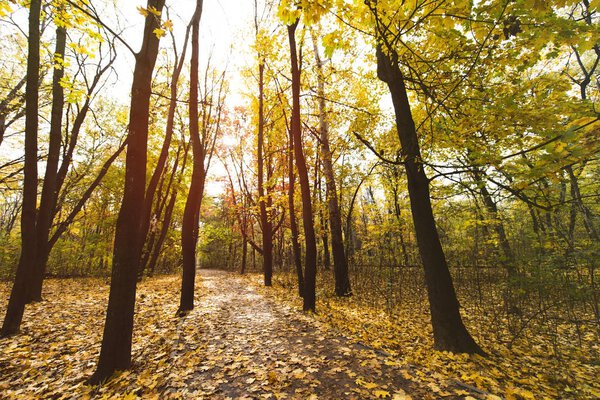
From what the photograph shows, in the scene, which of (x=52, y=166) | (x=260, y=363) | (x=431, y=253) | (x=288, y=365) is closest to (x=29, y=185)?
(x=52, y=166)

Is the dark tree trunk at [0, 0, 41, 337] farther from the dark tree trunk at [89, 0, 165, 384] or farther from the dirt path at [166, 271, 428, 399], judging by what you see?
the dirt path at [166, 271, 428, 399]

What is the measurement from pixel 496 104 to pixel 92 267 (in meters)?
21.5

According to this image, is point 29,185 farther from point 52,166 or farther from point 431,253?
point 431,253

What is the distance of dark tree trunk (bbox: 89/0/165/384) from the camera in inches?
154

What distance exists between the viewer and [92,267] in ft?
53.6

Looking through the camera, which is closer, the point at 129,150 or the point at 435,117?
the point at 129,150

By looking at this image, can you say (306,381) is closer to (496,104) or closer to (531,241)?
(496,104)

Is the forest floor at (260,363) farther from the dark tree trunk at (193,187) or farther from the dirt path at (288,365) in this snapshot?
the dark tree trunk at (193,187)

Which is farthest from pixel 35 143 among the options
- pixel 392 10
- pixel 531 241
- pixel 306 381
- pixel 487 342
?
pixel 531 241

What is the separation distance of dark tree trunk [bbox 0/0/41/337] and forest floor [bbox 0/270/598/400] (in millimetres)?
621

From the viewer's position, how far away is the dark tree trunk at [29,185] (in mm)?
5312

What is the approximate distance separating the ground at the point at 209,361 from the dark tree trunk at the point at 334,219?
318 cm

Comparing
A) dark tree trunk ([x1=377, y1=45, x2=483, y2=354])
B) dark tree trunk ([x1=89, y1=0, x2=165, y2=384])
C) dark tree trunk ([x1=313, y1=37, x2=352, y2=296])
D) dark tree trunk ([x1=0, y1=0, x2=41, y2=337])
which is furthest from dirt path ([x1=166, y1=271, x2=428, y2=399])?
dark tree trunk ([x1=0, y1=0, x2=41, y2=337])

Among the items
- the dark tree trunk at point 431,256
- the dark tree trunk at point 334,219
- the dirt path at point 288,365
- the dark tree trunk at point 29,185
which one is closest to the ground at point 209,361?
the dirt path at point 288,365
